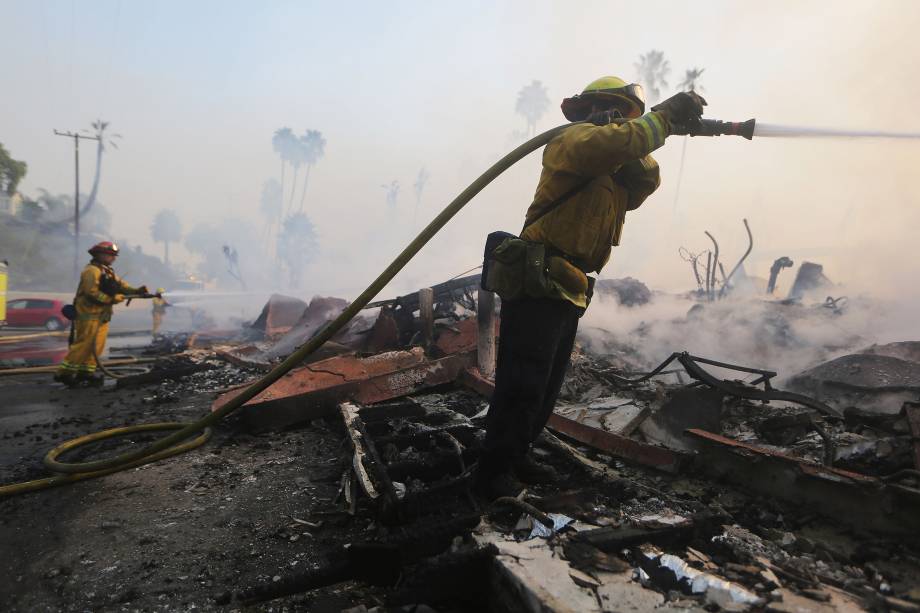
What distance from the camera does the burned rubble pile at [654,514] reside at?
1.57 metres

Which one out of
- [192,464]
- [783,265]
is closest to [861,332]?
[783,265]

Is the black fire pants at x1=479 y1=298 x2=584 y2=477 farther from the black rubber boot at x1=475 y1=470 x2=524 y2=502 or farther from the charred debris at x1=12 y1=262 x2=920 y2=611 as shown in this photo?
the charred debris at x1=12 y1=262 x2=920 y2=611

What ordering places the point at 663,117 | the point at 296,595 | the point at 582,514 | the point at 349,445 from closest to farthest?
the point at 296,595, the point at 582,514, the point at 663,117, the point at 349,445

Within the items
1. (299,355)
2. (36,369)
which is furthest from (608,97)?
(36,369)

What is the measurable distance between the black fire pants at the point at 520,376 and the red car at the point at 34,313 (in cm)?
2062

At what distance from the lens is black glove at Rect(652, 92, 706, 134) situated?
2299 millimetres

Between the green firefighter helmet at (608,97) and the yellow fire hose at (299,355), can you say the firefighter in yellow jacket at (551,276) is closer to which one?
the green firefighter helmet at (608,97)

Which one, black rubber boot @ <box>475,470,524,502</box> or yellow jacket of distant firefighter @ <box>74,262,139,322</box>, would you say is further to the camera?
yellow jacket of distant firefighter @ <box>74,262,139,322</box>

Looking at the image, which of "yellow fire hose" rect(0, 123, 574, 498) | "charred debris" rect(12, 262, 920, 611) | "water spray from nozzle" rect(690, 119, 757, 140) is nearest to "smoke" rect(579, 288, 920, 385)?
"charred debris" rect(12, 262, 920, 611)

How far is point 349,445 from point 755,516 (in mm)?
2562

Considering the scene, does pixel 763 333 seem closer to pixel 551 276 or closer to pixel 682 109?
pixel 682 109

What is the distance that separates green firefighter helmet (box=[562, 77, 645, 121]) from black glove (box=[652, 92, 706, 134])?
16 centimetres

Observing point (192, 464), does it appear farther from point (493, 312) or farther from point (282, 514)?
point (493, 312)

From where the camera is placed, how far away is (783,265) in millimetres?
10883
